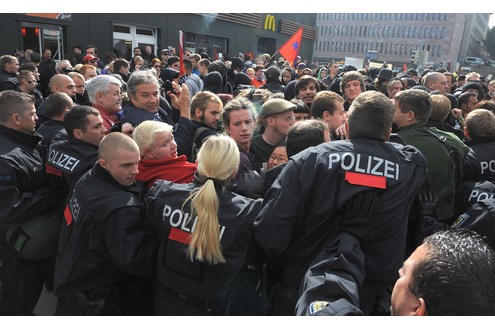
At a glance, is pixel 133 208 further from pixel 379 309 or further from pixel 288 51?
pixel 288 51

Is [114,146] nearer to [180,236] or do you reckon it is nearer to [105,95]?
[180,236]

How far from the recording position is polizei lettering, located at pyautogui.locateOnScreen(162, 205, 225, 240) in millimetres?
2030

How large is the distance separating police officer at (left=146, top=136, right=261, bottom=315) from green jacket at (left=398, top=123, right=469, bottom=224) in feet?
5.26

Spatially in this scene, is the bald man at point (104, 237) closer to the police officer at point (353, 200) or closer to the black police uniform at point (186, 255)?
the black police uniform at point (186, 255)

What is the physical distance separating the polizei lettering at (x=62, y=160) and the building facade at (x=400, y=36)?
66.8 m

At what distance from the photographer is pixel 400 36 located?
75938 millimetres

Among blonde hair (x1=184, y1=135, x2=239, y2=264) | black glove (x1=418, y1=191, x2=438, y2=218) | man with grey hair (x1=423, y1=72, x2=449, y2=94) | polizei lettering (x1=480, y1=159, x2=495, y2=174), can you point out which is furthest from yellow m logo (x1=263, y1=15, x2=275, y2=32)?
blonde hair (x1=184, y1=135, x2=239, y2=264)

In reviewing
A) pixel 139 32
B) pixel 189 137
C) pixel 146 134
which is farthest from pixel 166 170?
pixel 139 32

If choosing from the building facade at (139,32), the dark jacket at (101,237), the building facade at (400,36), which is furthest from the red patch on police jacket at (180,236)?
the building facade at (400,36)

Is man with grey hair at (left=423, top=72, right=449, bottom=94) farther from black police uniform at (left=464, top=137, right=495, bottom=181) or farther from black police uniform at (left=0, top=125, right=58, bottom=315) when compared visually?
black police uniform at (left=0, top=125, right=58, bottom=315)

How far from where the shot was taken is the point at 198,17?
19.2 metres

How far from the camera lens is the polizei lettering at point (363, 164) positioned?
1983 mm
